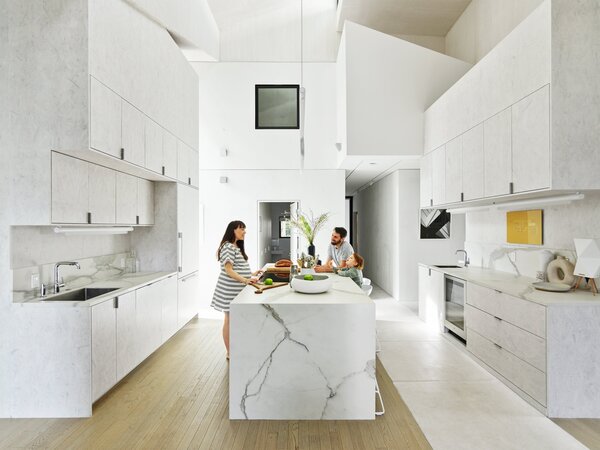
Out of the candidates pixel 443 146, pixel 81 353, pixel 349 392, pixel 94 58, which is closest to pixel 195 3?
pixel 94 58

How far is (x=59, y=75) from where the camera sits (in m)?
2.63

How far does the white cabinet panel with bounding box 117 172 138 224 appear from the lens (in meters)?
3.66

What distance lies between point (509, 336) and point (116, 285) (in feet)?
11.6

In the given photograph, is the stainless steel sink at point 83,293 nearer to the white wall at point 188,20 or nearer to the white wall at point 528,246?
the white wall at point 188,20

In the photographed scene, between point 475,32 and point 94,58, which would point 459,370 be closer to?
point 94,58

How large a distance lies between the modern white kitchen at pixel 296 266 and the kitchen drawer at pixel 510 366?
0.02 metres

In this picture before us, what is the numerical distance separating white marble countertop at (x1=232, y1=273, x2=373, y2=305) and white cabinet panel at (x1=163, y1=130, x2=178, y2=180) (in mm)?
2049

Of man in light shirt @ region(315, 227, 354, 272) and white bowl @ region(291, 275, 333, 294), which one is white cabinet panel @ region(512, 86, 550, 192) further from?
man in light shirt @ region(315, 227, 354, 272)

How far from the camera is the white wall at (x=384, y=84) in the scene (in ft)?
16.6

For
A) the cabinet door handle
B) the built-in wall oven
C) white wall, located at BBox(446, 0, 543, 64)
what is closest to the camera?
the built-in wall oven

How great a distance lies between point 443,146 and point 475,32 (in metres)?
2.17

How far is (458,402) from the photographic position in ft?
9.25

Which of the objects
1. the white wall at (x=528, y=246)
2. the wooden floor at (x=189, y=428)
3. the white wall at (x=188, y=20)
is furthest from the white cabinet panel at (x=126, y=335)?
the white wall at (x=528, y=246)

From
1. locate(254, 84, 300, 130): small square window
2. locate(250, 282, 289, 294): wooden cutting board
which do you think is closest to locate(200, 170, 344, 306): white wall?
locate(254, 84, 300, 130): small square window
